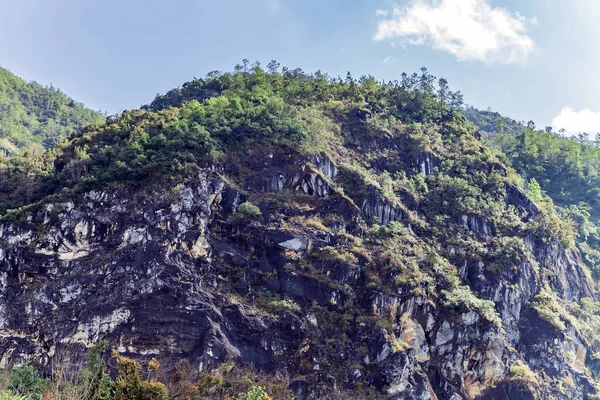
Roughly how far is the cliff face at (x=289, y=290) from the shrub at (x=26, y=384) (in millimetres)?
3956

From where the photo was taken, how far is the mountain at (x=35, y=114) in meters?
73.9

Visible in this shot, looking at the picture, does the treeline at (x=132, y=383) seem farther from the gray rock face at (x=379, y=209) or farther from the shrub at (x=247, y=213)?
the gray rock face at (x=379, y=209)

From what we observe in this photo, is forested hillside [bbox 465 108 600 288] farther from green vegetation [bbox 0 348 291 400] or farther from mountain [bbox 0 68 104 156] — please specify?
mountain [bbox 0 68 104 156]

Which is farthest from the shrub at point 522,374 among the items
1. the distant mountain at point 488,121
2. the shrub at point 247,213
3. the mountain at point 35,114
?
the distant mountain at point 488,121

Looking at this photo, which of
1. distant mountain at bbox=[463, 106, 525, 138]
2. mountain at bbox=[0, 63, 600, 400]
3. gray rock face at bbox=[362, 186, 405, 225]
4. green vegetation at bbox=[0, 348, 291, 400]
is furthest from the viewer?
distant mountain at bbox=[463, 106, 525, 138]

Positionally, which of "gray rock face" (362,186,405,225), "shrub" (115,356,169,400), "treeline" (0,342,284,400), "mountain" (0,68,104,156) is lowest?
"treeline" (0,342,284,400)

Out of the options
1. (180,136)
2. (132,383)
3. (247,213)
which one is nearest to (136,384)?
(132,383)

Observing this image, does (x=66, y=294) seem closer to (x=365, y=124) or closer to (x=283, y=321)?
(x=283, y=321)

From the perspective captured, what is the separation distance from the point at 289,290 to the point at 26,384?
14.4m

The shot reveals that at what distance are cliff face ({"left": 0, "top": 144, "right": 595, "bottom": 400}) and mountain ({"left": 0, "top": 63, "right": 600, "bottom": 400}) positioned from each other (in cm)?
10

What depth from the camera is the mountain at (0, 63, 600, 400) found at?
2877 cm

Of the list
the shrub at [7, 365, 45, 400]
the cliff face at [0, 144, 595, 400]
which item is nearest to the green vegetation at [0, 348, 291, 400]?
the shrub at [7, 365, 45, 400]

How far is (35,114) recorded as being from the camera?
278 ft

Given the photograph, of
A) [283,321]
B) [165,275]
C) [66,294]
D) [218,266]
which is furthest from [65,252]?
[283,321]
